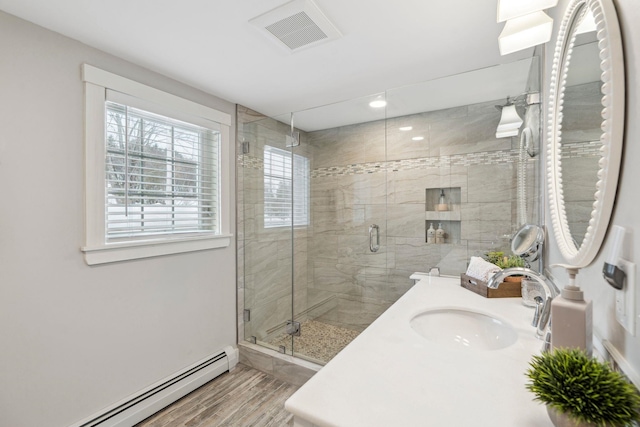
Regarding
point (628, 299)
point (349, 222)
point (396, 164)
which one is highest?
point (396, 164)

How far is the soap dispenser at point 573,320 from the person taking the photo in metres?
0.72

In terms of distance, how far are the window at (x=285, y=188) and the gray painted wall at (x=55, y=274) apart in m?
1.04

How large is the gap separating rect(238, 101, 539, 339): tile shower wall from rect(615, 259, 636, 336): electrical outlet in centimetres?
179

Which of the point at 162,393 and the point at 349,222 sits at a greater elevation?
the point at 349,222

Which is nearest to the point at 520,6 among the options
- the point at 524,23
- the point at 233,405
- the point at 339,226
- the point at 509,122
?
the point at 524,23

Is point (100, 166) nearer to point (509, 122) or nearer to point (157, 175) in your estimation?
point (157, 175)

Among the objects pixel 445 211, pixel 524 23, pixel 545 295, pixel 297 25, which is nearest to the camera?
pixel 545 295

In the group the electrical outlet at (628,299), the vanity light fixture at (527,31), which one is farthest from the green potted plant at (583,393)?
the vanity light fixture at (527,31)

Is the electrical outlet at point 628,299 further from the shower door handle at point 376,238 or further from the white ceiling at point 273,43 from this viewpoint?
the shower door handle at point 376,238

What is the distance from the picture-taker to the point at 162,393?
2088mm

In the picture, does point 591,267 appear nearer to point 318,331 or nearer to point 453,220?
point 453,220

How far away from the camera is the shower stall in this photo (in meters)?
2.47

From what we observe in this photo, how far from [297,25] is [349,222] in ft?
5.37

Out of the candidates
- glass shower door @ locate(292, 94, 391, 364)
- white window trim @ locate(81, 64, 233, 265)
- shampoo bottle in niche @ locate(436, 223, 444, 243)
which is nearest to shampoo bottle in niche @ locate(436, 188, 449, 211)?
shampoo bottle in niche @ locate(436, 223, 444, 243)
